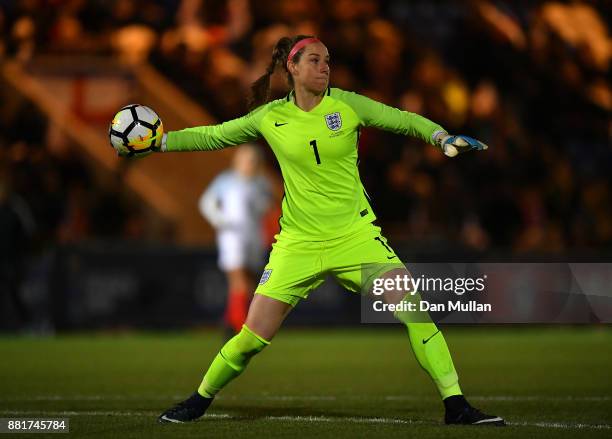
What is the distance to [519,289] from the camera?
16469 millimetres

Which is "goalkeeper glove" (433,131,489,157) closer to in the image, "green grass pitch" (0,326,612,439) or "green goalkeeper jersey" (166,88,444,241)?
"green goalkeeper jersey" (166,88,444,241)

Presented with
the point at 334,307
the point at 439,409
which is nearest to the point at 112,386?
the point at 439,409

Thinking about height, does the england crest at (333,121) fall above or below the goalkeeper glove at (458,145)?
above

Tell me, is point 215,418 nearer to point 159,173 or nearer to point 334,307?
point 334,307

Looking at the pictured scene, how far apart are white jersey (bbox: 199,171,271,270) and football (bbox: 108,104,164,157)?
25.2 feet

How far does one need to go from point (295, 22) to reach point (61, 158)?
4.58 meters

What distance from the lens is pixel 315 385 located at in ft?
33.8

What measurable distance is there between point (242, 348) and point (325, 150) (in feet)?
4.18

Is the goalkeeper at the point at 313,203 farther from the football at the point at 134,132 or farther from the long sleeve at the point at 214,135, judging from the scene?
the football at the point at 134,132

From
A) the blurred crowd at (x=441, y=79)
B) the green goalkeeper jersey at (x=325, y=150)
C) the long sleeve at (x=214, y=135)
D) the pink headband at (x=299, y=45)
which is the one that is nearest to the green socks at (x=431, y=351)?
the green goalkeeper jersey at (x=325, y=150)

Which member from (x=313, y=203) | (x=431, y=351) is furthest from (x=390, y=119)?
(x=431, y=351)

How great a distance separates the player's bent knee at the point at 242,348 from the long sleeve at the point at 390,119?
1423 millimetres

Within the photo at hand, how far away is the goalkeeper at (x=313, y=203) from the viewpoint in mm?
7406

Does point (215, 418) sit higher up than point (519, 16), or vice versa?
point (519, 16)
